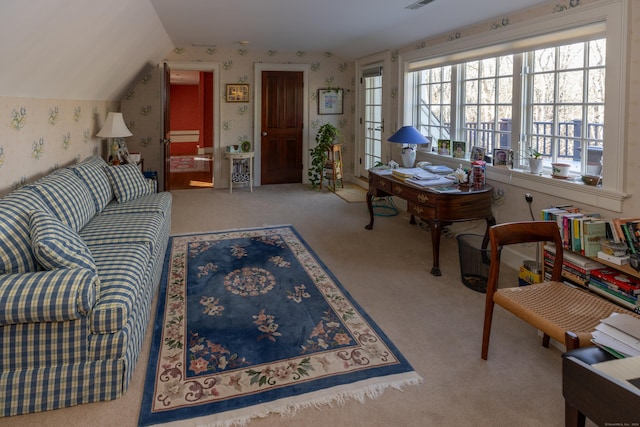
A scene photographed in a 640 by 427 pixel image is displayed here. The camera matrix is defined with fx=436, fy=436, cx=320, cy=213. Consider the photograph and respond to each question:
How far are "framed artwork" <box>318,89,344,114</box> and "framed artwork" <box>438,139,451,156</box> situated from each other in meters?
3.26

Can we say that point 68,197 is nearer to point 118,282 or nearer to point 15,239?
point 15,239

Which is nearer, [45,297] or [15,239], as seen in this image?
[45,297]

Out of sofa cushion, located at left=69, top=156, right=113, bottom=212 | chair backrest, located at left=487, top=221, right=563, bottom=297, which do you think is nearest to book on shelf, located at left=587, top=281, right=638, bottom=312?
chair backrest, located at left=487, top=221, right=563, bottom=297

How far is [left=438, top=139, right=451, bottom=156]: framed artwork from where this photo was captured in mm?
4824

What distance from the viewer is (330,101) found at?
7.79 meters

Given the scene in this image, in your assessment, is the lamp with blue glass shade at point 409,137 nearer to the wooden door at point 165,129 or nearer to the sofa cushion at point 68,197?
the sofa cushion at point 68,197

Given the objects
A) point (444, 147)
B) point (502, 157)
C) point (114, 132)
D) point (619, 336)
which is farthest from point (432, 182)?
point (114, 132)

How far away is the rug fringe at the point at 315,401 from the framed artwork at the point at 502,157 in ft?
7.91

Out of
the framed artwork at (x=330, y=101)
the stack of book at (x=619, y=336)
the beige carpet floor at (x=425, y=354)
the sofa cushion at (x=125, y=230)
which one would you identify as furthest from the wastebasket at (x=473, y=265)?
the framed artwork at (x=330, y=101)

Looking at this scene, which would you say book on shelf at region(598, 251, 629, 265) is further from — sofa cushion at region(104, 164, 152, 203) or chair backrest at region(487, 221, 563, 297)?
sofa cushion at region(104, 164, 152, 203)

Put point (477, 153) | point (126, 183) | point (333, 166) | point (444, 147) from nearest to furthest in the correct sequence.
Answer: point (126, 183) → point (477, 153) → point (444, 147) → point (333, 166)

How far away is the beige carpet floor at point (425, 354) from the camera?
190 cm

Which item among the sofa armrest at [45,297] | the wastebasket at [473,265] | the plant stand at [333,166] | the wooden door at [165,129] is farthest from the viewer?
the plant stand at [333,166]

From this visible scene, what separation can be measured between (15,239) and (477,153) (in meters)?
3.77
